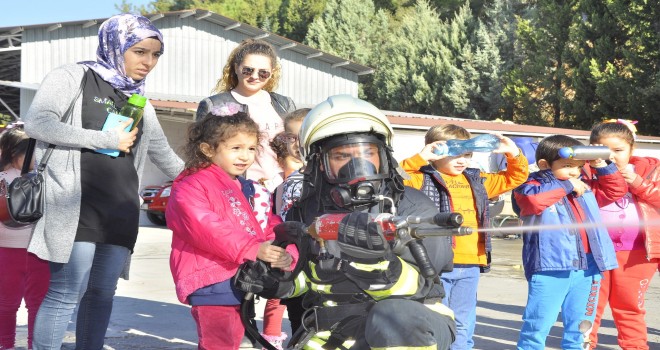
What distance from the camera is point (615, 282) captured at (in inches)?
240

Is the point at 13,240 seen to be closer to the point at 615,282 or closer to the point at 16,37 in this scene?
the point at 615,282

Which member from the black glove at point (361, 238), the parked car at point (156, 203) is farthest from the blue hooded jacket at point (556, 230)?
the parked car at point (156, 203)

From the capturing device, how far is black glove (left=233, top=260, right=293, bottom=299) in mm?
3369

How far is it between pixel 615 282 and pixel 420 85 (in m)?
38.2

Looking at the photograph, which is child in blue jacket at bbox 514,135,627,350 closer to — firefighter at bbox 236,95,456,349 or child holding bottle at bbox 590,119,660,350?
child holding bottle at bbox 590,119,660,350

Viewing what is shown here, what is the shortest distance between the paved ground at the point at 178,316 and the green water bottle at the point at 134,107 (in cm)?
233

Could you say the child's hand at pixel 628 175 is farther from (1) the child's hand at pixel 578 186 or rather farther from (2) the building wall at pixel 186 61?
(2) the building wall at pixel 186 61

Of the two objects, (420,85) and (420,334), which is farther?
(420,85)

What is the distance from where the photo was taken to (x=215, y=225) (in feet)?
12.8

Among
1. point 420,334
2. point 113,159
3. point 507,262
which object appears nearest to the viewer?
point 420,334

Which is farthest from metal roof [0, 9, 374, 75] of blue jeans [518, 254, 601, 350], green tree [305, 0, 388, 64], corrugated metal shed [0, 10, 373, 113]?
blue jeans [518, 254, 601, 350]

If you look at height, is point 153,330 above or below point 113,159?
below

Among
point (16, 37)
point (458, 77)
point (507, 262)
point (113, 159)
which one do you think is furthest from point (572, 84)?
point (113, 159)

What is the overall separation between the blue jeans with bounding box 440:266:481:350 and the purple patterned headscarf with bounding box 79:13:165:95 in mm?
2289
